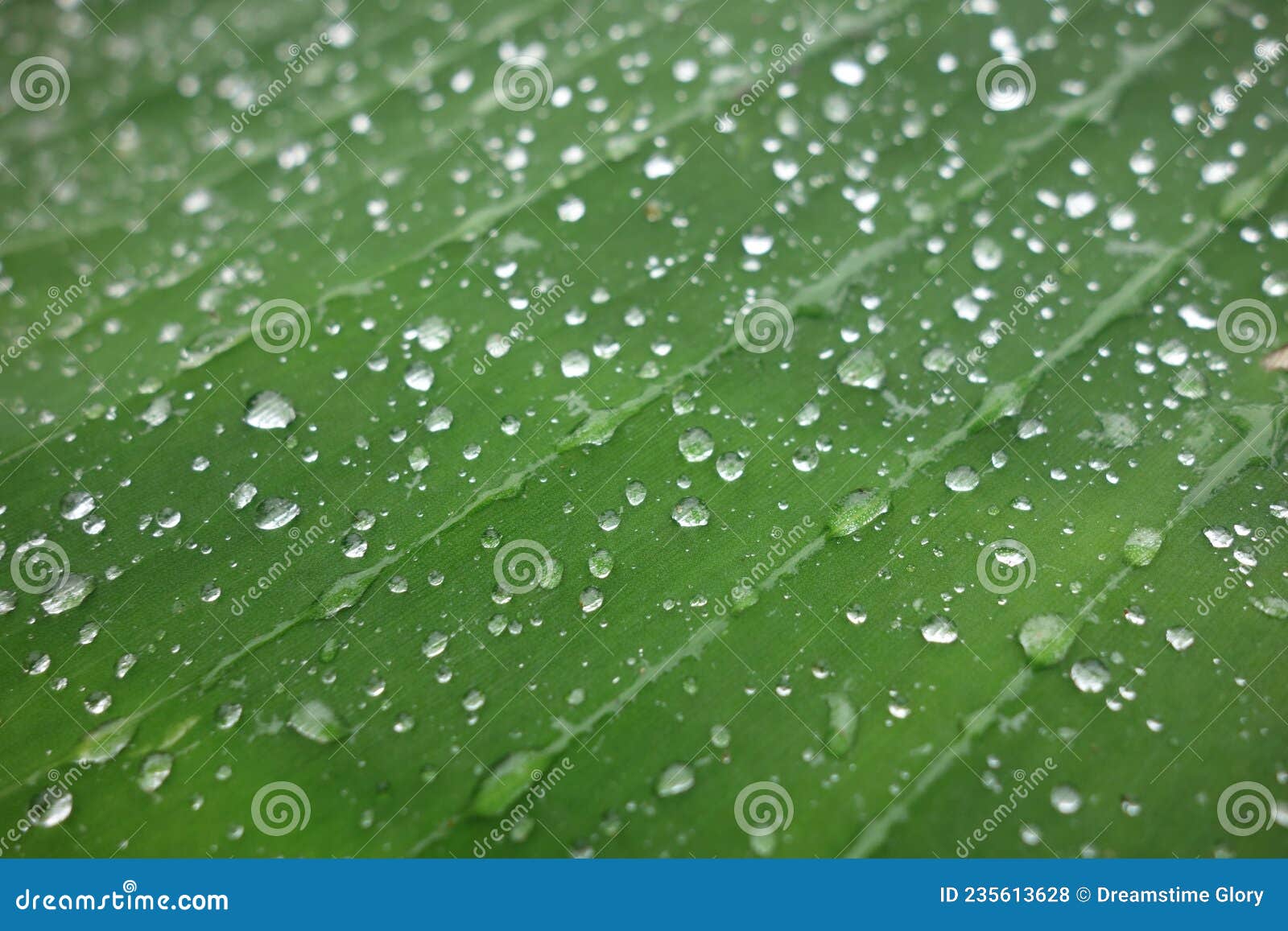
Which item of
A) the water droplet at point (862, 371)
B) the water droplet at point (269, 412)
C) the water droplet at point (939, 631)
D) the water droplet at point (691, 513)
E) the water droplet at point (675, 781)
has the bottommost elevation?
the water droplet at point (269, 412)

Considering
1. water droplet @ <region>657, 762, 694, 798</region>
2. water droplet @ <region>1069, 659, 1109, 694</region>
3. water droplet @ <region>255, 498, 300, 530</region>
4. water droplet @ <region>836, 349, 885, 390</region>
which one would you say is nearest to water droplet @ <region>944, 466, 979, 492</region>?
water droplet @ <region>836, 349, 885, 390</region>

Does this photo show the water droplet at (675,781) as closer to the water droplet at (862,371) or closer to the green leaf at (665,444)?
the green leaf at (665,444)

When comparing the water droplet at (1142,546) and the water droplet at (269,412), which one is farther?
the water droplet at (269,412)

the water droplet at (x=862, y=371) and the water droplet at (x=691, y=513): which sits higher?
the water droplet at (x=862, y=371)

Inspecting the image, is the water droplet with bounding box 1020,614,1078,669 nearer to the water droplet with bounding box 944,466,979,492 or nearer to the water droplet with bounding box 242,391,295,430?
the water droplet with bounding box 944,466,979,492

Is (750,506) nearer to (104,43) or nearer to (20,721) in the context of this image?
(20,721)

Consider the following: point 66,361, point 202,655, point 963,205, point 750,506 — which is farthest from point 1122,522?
point 66,361

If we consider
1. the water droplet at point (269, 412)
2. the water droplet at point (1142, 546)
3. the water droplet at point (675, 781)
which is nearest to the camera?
the water droplet at point (675, 781)

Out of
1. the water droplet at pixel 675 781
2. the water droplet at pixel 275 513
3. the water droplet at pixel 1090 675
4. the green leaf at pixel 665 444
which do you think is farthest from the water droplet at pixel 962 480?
the water droplet at pixel 275 513
